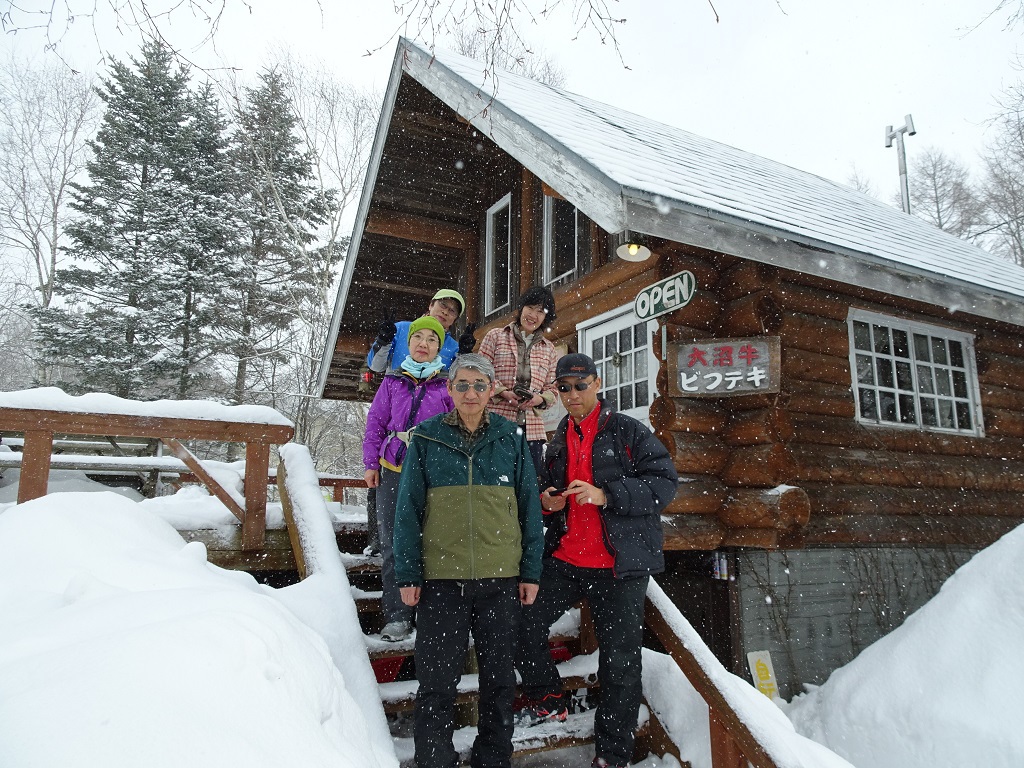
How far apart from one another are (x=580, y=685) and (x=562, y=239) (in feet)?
17.3

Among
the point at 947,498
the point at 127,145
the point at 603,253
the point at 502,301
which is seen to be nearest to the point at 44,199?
A: the point at 127,145

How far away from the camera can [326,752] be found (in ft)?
5.83

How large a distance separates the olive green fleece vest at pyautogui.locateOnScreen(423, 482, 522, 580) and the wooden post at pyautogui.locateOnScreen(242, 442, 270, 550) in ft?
6.27

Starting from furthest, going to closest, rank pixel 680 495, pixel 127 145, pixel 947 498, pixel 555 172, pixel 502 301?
1. pixel 127 145
2. pixel 502 301
3. pixel 947 498
4. pixel 680 495
5. pixel 555 172

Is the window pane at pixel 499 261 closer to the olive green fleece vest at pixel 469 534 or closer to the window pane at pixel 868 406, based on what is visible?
the window pane at pixel 868 406

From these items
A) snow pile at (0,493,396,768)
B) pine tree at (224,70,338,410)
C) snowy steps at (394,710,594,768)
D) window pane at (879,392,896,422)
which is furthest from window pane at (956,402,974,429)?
pine tree at (224,70,338,410)

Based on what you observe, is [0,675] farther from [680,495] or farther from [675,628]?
[680,495]

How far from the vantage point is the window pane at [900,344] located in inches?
266

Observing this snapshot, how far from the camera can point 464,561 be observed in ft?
8.90

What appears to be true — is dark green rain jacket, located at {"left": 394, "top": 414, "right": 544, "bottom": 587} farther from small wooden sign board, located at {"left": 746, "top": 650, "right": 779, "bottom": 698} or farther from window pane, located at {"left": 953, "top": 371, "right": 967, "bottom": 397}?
window pane, located at {"left": 953, "top": 371, "right": 967, "bottom": 397}

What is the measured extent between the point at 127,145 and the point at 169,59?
20439 millimetres

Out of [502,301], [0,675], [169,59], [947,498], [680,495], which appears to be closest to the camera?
[0,675]

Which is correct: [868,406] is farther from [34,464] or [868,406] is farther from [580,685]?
[34,464]

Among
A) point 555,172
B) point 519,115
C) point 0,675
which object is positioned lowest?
point 0,675
